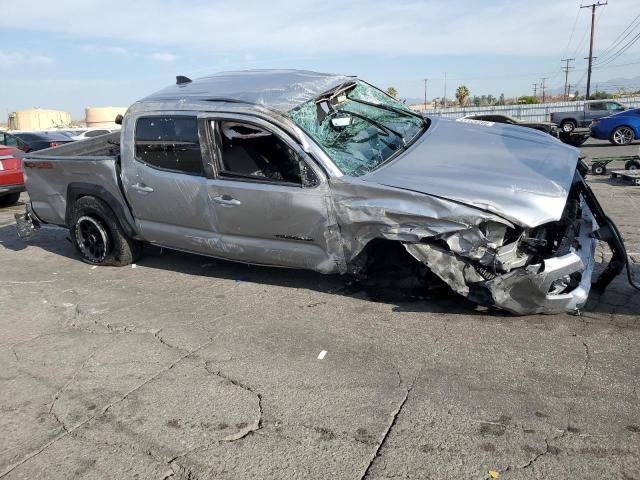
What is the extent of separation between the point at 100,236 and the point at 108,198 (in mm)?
543

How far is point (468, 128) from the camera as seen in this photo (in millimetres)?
5281

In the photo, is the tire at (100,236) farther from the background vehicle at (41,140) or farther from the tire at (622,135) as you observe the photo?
the tire at (622,135)

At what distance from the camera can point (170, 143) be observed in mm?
5211

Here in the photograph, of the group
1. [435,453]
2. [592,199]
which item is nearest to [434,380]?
[435,453]

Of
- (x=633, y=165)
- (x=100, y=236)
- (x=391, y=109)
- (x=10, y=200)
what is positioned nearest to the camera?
(x=391, y=109)

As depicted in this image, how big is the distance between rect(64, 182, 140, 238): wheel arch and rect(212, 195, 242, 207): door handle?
1367 millimetres

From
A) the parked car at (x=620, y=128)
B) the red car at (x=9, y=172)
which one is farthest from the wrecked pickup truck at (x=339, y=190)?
the parked car at (x=620, y=128)

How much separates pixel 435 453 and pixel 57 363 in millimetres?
2761

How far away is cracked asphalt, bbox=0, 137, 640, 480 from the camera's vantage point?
8.96ft

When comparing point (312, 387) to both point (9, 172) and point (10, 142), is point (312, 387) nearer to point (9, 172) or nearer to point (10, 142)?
point (9, 172)

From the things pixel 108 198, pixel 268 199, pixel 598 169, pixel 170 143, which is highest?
pixel 170 143

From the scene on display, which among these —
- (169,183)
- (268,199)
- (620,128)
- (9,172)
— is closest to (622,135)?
(620,128)

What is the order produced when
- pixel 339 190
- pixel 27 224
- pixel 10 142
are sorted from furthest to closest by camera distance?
pixel 10 142
pixel 27 224
pixel 339 190

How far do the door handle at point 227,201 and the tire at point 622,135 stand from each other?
58.9 feet
